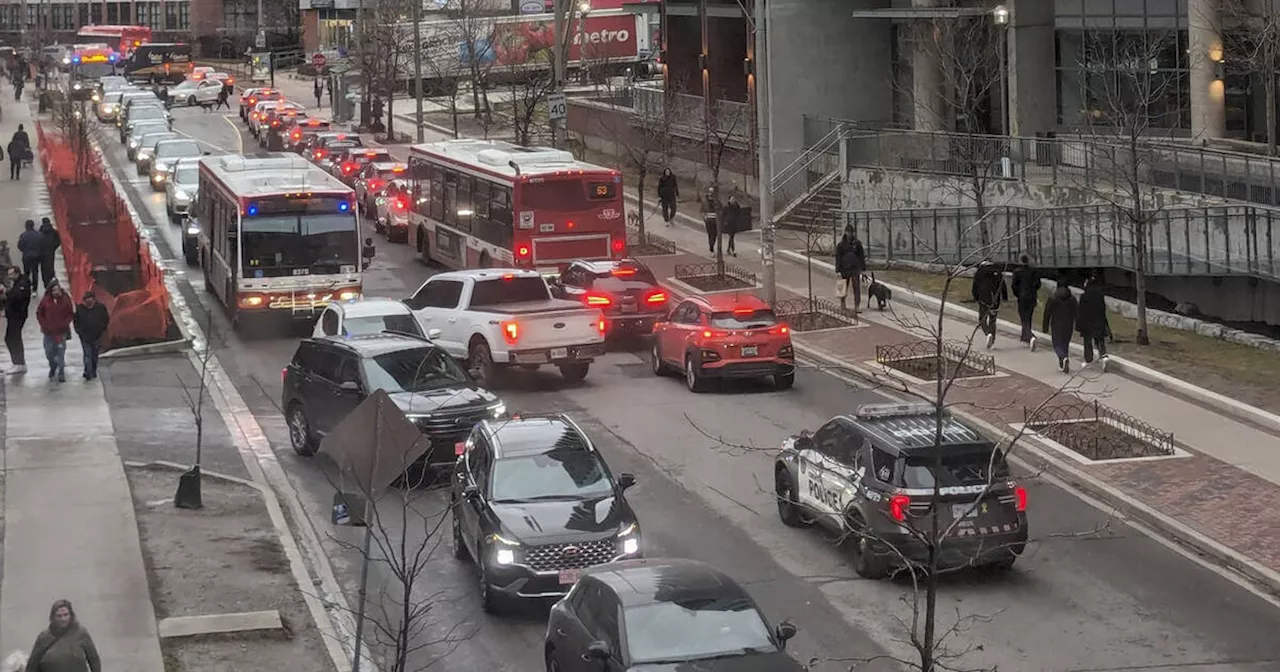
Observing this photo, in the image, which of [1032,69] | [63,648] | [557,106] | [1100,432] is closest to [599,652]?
[63,648]

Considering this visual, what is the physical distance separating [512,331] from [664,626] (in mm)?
14969

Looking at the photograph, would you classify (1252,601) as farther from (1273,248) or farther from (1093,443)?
(1273,248)

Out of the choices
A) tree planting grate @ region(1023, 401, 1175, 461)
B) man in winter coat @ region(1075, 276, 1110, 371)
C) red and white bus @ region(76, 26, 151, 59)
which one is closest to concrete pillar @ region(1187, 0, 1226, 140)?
man in winter coat @ region(1075, 276, 1110, 371)

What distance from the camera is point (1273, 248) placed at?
102 ft

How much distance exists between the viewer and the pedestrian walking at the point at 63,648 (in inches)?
484

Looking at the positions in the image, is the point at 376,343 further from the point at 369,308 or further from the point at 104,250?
the point at 104,250

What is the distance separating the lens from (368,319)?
26797 millimetres

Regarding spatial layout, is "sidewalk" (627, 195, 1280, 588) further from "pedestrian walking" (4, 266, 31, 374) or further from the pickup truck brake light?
"pedestrian walking" (4, 266, 31, 374)

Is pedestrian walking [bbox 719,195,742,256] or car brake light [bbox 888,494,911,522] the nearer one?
car brake light [bbox 888,494,911,522]

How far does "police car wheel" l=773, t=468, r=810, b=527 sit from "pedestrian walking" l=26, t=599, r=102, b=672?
861 centimetres

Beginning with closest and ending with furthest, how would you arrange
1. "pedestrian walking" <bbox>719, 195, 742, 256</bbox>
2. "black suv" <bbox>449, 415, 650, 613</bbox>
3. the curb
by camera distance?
"black suv" <bbox>449, 415, 650, 613</bbox> → the curb → "pedestrian walking" <bbox>719, 195, 742, 256</bbox>

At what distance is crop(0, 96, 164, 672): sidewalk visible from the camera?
1513cm

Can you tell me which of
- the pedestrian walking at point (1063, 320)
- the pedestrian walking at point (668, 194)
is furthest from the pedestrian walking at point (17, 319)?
the pedestrian walking at point (668, 194)

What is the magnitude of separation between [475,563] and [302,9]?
116262mm
